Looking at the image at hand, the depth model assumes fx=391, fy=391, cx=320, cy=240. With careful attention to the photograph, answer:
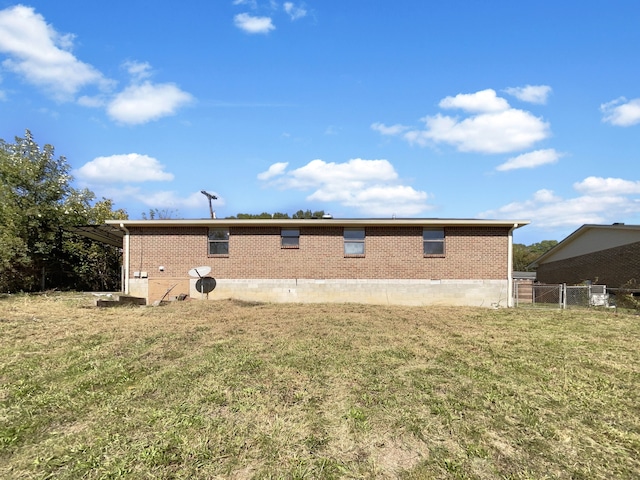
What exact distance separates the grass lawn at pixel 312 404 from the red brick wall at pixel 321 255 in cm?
631

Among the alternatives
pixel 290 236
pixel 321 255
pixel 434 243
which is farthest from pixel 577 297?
pixel 290 236

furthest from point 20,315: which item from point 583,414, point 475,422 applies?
point 583,414

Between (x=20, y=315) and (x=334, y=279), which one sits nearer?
(x=20, y=315)

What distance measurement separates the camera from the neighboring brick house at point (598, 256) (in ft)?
62.7

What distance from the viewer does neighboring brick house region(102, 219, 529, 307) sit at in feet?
48.6

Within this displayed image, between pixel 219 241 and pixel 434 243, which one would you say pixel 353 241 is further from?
pixel 219 241

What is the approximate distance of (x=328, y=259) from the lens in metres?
15.1

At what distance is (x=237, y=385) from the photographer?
16.4 feet

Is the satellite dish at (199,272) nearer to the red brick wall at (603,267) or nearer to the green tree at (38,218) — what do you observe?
the green tree at (38,218)

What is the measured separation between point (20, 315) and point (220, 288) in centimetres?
622

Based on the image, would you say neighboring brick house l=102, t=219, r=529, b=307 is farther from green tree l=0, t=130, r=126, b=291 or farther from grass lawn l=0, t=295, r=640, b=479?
green tree l=0, t=130, r=126, b=291

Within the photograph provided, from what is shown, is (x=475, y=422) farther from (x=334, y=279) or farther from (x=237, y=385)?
(x=334, y=279)

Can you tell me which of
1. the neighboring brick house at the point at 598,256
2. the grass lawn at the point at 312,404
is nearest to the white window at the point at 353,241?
the grass lawn at the point at 312,404

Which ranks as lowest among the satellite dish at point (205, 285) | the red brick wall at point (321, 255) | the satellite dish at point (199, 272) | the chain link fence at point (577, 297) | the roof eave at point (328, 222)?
the chain link fence at point (577, 297)
